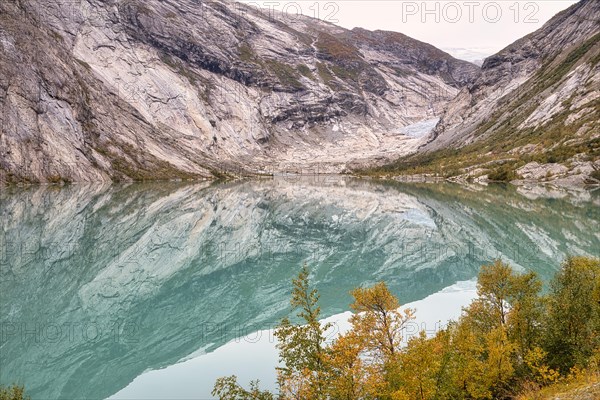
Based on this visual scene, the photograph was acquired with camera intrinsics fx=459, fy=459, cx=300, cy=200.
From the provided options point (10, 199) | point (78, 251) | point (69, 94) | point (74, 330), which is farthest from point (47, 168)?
point (74, 330)

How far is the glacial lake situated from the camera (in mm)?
24109

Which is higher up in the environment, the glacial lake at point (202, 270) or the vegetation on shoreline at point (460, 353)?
the glacial lake at point (202, 270)

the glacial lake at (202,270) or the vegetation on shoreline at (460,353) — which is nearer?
the vegetation on shoreline at (460,353)

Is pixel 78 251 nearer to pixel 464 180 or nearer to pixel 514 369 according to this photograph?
pixel 514 369

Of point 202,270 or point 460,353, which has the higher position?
point 202,270

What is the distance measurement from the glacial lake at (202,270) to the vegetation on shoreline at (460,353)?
6.17 m

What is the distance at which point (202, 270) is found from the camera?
154 ft

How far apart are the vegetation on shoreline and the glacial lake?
6173mm

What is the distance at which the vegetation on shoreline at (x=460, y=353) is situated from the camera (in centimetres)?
1452

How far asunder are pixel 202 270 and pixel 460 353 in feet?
113

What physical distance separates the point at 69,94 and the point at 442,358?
577 ft

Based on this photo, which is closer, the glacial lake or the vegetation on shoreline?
the vegetation on shoreline

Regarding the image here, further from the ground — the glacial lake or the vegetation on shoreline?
the glacial lake

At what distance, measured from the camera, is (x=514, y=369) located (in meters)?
16.7
